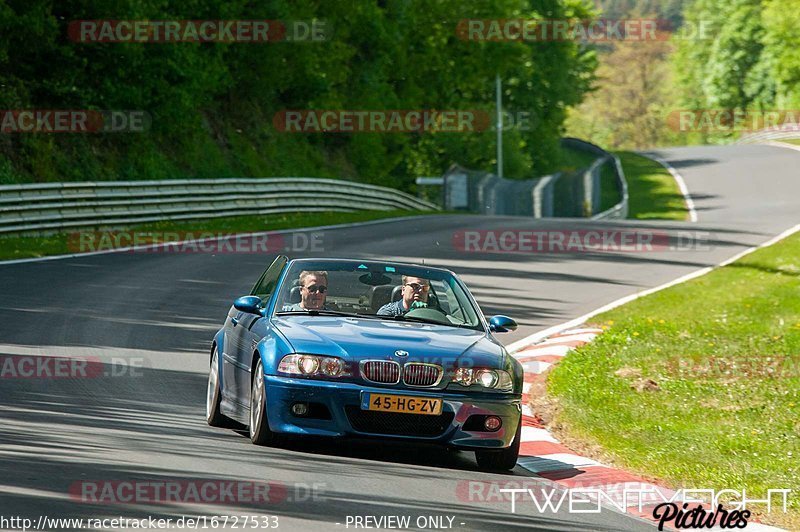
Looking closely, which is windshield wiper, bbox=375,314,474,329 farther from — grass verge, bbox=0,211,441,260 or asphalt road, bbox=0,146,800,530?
grass verge, bbox=0,211,441,260

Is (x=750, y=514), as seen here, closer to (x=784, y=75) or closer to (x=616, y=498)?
(x=616, y=498)

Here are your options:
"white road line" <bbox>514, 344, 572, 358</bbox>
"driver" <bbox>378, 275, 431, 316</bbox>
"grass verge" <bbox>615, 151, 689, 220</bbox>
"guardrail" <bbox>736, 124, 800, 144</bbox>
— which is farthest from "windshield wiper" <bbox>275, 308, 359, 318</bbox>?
"guardrail" <bbox>736, 124, 800, 144</bbox>

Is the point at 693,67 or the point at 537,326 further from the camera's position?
the point at 693,67

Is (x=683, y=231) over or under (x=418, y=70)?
under

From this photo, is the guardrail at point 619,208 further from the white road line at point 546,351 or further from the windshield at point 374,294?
the windshield at point 374,294

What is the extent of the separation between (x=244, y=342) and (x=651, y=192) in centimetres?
5594

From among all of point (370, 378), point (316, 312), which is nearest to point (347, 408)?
point (370, 378)

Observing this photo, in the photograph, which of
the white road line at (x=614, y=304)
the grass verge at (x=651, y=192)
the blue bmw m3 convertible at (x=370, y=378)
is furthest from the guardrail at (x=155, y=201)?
the blue bmw m3 convertible at (x=370, y=378)

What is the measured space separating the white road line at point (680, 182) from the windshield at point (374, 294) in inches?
1569

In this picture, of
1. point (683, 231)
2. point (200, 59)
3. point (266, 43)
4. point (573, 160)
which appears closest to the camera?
point (683, 231)

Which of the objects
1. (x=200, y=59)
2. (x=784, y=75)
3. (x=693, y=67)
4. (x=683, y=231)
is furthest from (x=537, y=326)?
(x=693, y=67)

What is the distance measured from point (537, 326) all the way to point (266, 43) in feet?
93.8

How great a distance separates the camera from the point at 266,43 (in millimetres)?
45625

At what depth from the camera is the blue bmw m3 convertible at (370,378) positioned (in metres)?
9.30
